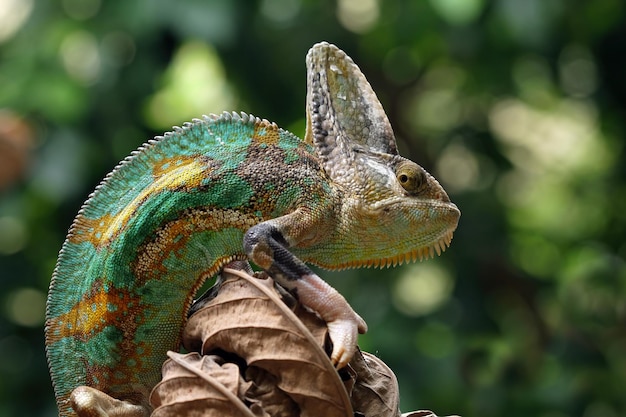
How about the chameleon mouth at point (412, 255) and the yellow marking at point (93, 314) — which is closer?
the yellow marking at point (93, 314)

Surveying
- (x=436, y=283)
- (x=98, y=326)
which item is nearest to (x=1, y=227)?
(x=436, y=283)

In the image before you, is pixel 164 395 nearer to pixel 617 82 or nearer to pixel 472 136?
pixel 472 136

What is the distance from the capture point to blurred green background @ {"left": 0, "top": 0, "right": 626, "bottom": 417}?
3461 millimetres

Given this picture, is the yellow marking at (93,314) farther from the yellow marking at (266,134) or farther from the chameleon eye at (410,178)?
the chameleon eye at (410,178)

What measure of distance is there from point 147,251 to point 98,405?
0.86 ft

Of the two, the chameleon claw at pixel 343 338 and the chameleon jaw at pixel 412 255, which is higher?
the chameleon claw at pixel 343 338

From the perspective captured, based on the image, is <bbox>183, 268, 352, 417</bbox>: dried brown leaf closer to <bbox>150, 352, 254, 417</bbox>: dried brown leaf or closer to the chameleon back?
<bbox>150, 352, 254, 417</bbox>: dried brown leaf

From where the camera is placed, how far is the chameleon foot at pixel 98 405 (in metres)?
1.44

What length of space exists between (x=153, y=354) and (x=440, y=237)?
560 millimetres

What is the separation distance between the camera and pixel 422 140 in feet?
14.0

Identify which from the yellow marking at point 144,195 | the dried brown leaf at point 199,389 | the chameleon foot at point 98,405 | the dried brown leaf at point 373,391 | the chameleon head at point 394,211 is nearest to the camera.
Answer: the dried brown leaf at point 199,389

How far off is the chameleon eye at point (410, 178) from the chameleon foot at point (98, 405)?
23.9 inches

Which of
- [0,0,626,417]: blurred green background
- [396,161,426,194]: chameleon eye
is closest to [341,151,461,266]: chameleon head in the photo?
[396,161,426,194]: chameleon eye

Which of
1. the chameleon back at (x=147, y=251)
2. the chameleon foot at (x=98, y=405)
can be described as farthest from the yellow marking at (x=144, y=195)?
the chameleon foot at (x=98, y=405)
